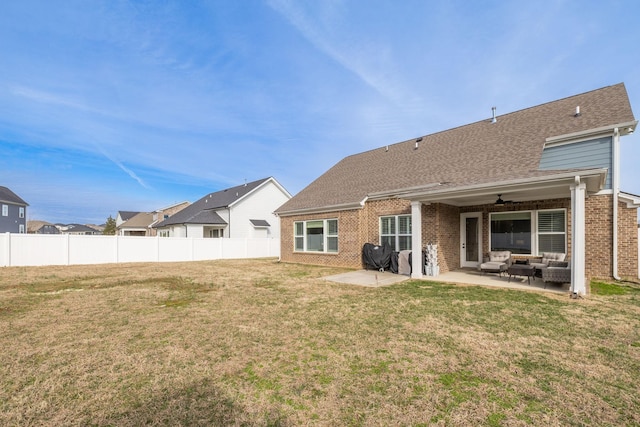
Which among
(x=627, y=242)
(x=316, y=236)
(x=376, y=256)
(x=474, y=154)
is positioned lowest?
(x=376, y=256)

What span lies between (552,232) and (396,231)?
5286 mm

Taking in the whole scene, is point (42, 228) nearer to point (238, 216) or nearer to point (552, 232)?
point (238, 216)

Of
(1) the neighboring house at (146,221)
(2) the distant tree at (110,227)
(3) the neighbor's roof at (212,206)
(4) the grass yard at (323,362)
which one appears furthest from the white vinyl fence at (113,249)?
(2) the distant tree at (110,227)

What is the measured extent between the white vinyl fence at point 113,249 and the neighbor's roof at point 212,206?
5378mm

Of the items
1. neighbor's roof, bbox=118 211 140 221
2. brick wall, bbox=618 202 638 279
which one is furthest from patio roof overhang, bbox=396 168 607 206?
neighbor's roof, bbox=118 211 140 221

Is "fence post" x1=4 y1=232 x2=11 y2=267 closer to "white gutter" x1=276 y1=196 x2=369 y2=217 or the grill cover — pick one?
"white gutter" x1=276 y1=196 x2=369 y2=217

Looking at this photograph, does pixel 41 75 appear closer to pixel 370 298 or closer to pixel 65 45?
pixel 65 45

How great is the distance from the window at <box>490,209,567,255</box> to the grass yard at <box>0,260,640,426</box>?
3360 millimetres

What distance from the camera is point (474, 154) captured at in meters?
11.9

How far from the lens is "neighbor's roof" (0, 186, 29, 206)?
36562 millimetres

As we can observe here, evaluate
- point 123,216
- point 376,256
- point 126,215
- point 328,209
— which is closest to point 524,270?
point 376,256

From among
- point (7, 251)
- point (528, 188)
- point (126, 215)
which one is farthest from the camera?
point (126, 215)

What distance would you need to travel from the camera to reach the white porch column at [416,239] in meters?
9.78

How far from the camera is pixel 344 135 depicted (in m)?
23.5
